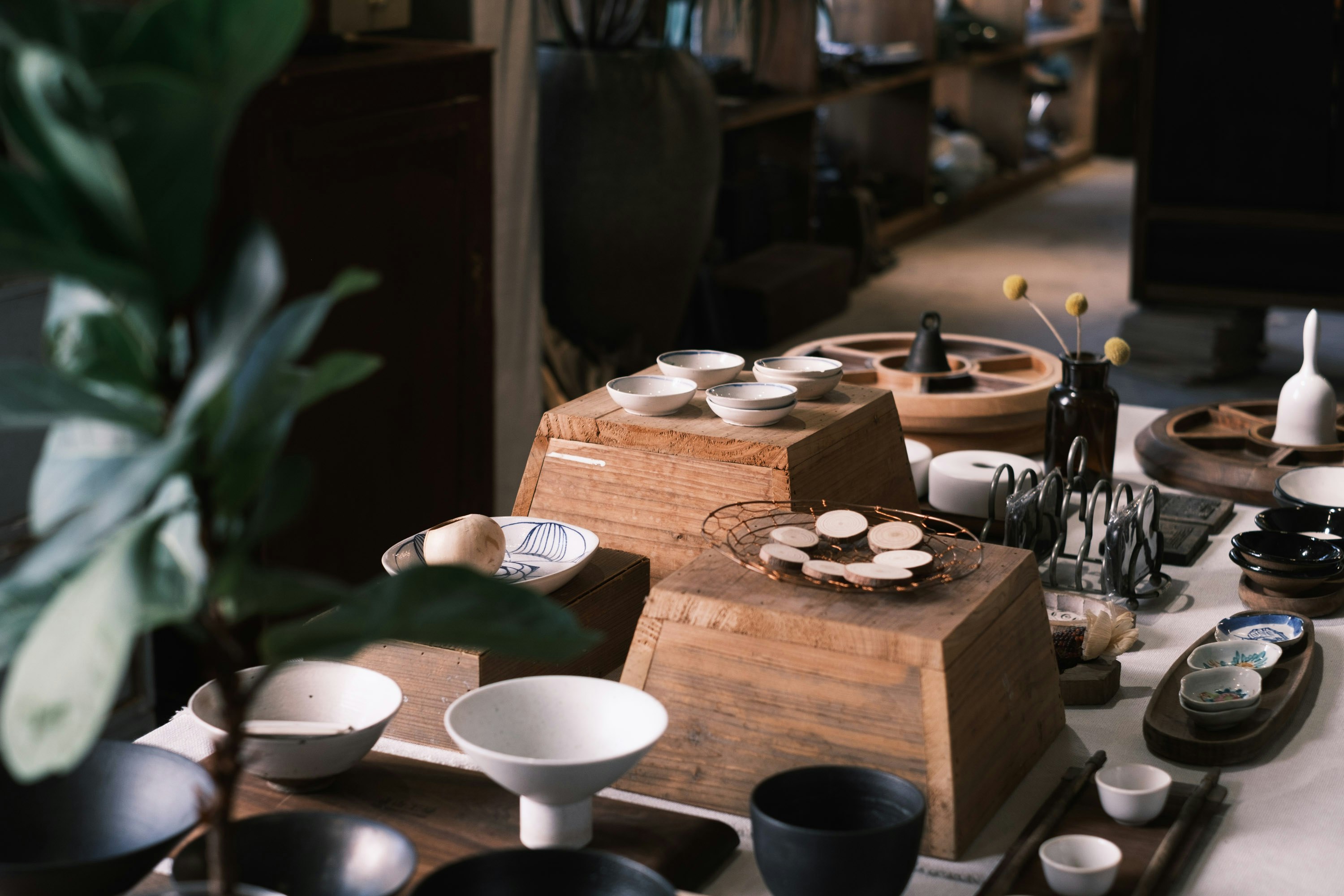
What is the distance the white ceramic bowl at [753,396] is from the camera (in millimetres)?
1403

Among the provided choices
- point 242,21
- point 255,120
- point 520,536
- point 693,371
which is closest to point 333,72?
point 255,120

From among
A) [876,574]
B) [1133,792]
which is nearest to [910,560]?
[876,574]

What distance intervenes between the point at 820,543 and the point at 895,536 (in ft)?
0.22

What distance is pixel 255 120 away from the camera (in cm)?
228

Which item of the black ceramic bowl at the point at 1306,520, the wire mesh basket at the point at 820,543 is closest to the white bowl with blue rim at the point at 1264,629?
the black ceramic bowl at the point at 1306,520

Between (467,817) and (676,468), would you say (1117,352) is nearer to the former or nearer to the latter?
(676,468)

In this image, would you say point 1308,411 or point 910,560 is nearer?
point 910,560

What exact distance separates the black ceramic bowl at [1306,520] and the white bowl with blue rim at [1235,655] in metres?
0.25

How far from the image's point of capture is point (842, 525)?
120 cm

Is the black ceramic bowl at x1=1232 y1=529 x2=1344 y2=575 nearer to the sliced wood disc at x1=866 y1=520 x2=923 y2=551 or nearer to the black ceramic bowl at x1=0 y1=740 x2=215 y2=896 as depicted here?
the sliced wood disc at x1=866 y1=520 x2=923 y2=551

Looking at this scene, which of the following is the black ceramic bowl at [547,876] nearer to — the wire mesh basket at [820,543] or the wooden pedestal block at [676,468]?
the wire mesh basket at [820,543]

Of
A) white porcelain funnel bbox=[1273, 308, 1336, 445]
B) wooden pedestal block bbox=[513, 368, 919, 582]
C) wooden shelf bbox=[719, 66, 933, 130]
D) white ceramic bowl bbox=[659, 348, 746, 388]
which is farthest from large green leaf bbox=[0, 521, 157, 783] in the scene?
wooden shelf bbox=[719, 66, 933, 130]

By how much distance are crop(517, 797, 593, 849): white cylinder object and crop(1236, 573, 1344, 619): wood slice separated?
0.85 metres

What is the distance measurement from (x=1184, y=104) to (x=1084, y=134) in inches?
204
